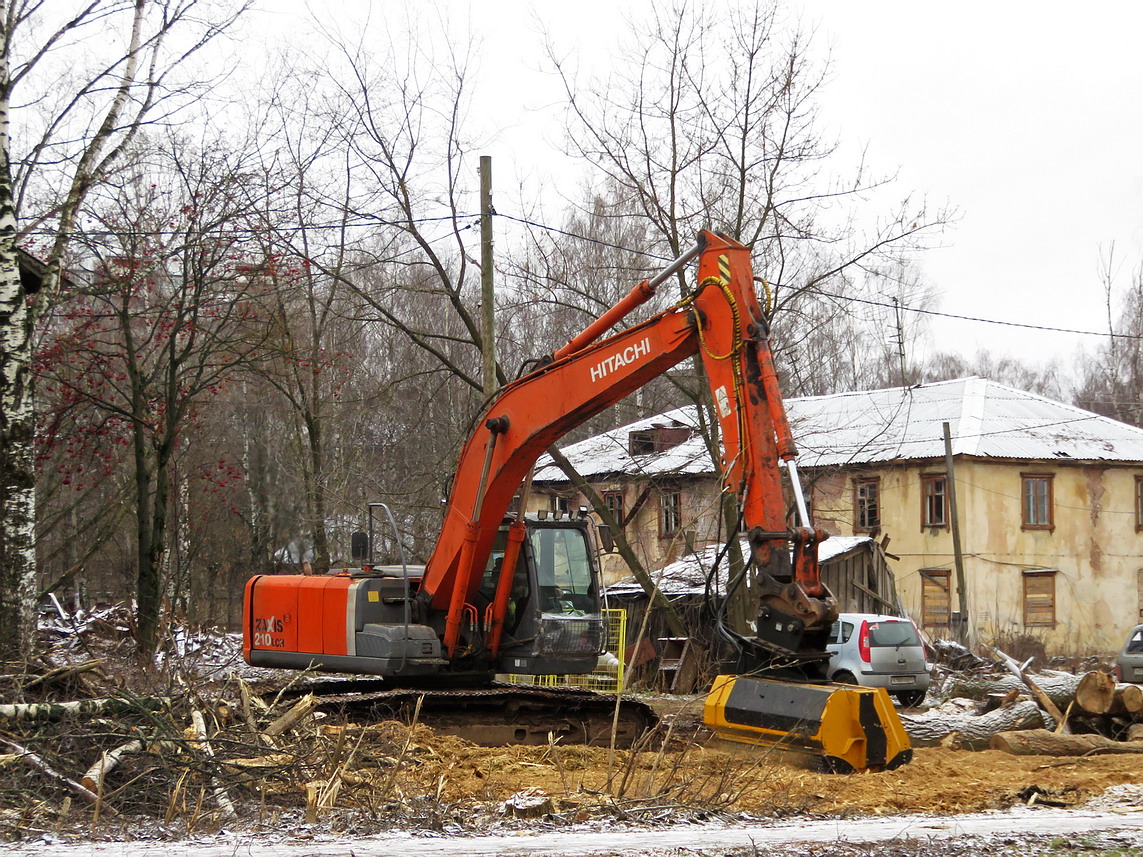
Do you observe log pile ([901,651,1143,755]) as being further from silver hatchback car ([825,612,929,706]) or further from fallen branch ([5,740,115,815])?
fallen branch ([5,740,115,815])

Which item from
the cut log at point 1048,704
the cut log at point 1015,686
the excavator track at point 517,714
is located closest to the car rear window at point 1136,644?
the cut log at point 1015,686

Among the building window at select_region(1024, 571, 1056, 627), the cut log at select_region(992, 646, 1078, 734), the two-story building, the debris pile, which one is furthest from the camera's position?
the building window at select_region(1024, 571, 1056, 627)

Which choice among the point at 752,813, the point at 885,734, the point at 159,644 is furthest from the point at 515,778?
the point at 159,644

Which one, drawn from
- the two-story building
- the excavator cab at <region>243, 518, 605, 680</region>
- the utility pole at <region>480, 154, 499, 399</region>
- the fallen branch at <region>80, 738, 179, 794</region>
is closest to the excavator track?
the excavator cab at <region>243, 518, 605, 680</region>

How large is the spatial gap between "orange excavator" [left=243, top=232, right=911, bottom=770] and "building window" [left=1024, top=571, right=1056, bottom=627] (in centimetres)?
2543

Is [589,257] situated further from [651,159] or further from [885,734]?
[885,734]

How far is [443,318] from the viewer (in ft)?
136

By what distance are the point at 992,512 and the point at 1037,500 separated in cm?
176

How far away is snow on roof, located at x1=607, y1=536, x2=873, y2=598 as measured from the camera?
2414 centimetres

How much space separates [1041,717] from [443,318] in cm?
3087

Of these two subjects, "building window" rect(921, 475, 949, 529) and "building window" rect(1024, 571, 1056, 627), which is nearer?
"building window" rect(1024, 571, 1056, 627)

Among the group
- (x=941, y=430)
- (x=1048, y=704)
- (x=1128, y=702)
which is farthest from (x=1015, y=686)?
(x=941, y=430)

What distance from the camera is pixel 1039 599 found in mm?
34625

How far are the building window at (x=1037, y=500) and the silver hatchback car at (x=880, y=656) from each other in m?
17.4
